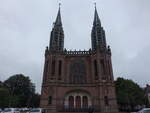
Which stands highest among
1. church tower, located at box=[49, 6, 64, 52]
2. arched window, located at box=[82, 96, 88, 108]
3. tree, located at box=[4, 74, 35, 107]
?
church tower, located at box=[49, 6, 64, 52]

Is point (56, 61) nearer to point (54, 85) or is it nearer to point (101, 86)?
point (54, 85)

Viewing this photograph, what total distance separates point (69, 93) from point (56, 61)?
29.8 ft

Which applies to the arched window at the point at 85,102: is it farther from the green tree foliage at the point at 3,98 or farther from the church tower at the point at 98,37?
the green tree foliage at the point at 3,98

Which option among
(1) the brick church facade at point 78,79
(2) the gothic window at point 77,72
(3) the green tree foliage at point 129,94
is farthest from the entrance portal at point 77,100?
(3) the green tree foliage at point 129,94

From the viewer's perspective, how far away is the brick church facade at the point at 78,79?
119 ft

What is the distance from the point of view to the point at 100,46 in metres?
42.8

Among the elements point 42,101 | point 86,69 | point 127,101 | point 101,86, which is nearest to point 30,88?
point 42,101

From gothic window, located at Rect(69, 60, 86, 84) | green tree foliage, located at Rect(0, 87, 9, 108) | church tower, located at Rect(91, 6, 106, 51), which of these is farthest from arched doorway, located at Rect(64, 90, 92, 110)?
green tree foliage, located at Rect(0, 87, 9, 108)

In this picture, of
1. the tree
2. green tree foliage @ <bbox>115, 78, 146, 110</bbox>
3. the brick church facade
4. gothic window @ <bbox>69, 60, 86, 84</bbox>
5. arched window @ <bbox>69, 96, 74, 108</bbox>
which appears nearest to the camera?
the brick church facade

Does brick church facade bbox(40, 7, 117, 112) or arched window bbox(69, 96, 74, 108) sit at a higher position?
brick church facade bbox(40, 7, 117, 112)

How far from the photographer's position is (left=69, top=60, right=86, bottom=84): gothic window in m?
40.0

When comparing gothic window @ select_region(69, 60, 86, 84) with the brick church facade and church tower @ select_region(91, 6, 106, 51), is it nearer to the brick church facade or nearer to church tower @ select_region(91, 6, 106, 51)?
the brick church facade

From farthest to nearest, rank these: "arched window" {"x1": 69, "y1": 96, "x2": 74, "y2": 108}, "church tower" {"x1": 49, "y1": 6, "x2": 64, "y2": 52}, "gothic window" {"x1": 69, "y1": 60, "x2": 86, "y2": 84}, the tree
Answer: the tree < "church tower" {"x1": 49, "y1": 6, "x2": 64, "y2": 52} < "gothic window" {"x1": 69, "y1": 60, "x2": 86, "y2": 84} < "arched window" {"x1": 69, "y1": 96, "x2": 74, "y2": 108}

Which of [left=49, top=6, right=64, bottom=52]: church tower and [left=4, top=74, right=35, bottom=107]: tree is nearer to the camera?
[left=49, top=6, right=64, bottom=52]: church tower
